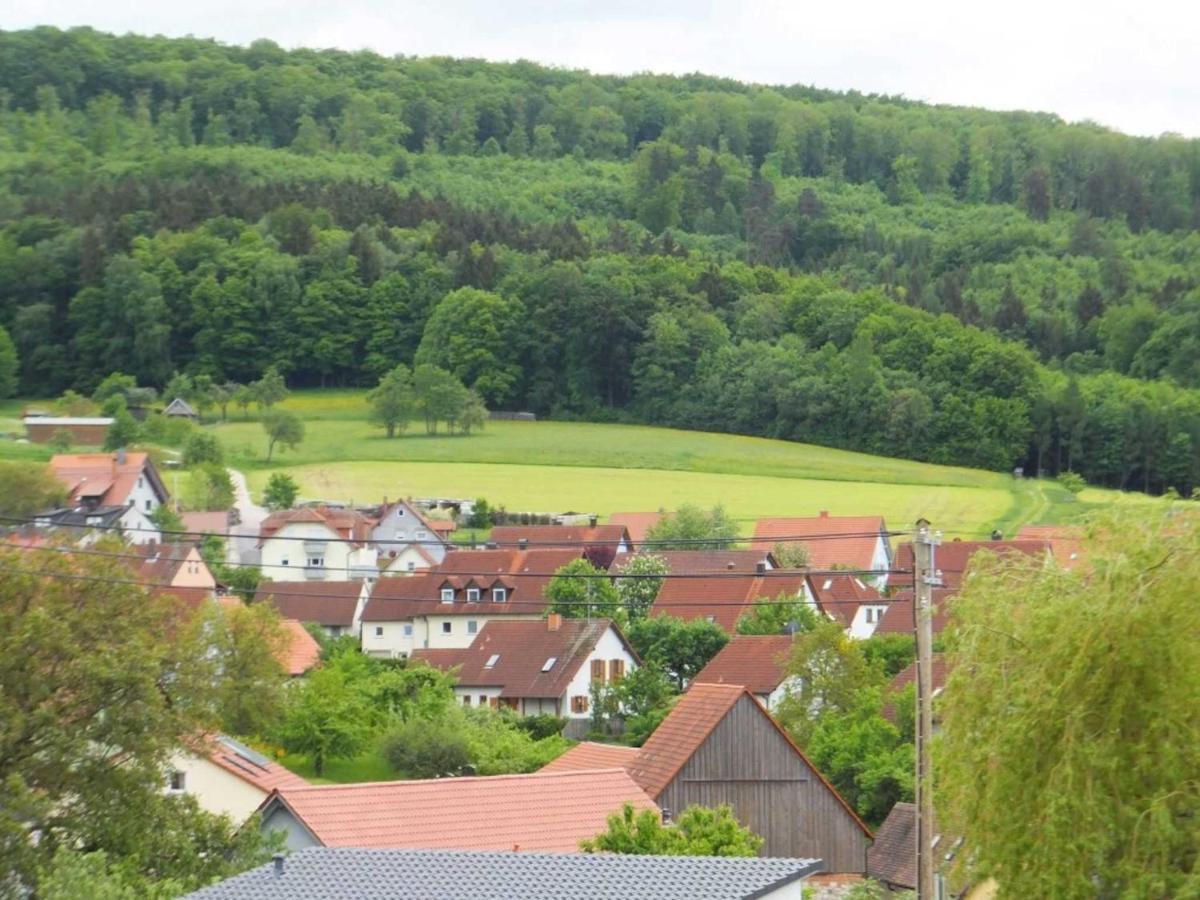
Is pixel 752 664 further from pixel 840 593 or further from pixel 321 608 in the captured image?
pixel 321 608

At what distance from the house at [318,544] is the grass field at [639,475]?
663cm

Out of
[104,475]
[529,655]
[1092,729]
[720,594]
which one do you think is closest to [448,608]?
[720,594]

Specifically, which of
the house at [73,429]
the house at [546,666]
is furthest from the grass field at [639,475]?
→ the house at [546,666]

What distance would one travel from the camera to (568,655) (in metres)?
49.2

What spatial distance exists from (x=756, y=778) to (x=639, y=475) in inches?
2004

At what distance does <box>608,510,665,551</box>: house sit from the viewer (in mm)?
70375

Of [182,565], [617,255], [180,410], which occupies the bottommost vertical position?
[180,410]

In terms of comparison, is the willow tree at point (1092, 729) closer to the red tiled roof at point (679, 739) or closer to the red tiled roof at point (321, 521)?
the red tiled roof at point (679, 739)

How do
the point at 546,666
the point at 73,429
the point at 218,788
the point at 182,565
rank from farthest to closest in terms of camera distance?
the point at 73,429
the point at 182,565
the point at 546,666
the point at 218,788

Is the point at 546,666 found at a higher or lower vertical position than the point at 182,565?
higher

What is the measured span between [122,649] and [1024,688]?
40.1 feet

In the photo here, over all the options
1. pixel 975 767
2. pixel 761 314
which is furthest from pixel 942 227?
pixel 975 767

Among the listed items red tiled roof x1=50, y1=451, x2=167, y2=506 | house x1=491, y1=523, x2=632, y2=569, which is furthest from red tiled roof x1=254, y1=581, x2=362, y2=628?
red tiled roof x1=50, y1=451, x2=167, y2=506

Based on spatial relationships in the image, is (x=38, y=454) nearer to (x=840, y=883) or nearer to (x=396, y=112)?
(x=840, y=883)
